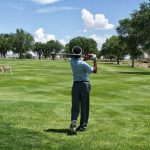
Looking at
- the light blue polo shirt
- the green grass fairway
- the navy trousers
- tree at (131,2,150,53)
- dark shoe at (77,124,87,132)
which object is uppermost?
tree at (131,2,150,53)

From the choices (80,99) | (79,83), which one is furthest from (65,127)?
(79,83)

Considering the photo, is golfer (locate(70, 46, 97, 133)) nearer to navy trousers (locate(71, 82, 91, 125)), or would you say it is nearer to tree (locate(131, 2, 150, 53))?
navy trousers (locate(71, 82, 91, 125))

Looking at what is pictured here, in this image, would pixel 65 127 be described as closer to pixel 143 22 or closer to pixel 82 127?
pixel 82 127

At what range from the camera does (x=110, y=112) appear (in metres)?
18.2

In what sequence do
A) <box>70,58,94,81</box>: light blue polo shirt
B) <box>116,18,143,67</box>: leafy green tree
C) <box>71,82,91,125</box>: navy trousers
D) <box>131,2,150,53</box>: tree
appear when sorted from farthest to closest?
<box>116,18,143,67</box>: leafy green tree < <box>131,2,150,53</box>: tree < <box>71,82,91,125</box>: navy trousers < <box>70,58,94,81</box>: light blue polo shirt

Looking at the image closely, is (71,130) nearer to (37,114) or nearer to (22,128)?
(22,128)

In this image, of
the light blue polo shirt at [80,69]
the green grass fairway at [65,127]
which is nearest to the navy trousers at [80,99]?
the light blue polo shirt at [80,69]

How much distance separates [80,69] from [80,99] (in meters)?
0.93

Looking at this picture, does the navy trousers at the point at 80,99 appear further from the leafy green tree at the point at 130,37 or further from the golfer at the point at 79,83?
the leafy green tree at the point at 130,37

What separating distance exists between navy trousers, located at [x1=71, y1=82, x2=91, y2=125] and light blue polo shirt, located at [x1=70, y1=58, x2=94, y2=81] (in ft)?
0.58

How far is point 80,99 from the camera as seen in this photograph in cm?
1415

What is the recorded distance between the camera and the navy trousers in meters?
14.0

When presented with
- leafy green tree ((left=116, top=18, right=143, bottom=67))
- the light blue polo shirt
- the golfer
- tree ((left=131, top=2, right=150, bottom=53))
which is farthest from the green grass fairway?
leafy green tree ((left=116, top=18, right=143, bottom=67))

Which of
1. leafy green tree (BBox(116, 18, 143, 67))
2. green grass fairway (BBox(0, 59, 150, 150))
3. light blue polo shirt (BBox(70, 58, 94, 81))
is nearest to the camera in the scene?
green grass fairway (BBox(0, 59, 150, 150))
